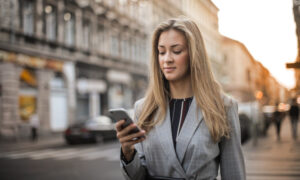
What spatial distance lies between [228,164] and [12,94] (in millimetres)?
19213

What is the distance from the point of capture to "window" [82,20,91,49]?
26259 mm

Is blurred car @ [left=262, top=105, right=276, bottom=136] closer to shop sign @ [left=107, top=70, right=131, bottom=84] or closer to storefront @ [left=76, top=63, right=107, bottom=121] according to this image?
storefront @ [left=76, top=63, right=107, bottom=121]

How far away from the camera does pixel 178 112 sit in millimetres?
2195

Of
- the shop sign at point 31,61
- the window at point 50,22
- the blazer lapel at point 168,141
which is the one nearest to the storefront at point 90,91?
the shop sign at point 31,61

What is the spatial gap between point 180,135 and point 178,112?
0.17 m

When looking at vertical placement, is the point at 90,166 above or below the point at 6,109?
below

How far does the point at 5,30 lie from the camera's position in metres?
19.3

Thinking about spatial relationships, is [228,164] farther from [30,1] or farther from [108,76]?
[108,76]

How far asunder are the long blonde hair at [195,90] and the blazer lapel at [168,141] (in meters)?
0.04

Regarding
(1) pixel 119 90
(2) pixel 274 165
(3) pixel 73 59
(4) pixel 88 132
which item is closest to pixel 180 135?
(2) pixel 274 165

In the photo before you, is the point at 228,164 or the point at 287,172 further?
the point at 287,172

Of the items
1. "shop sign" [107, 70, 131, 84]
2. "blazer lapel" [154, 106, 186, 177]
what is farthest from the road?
"shop sign" [107, 70, 131, 84]

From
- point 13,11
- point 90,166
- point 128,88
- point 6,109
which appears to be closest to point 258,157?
point 90,166

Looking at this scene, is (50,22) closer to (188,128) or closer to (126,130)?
(188,128)
